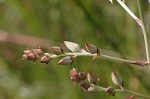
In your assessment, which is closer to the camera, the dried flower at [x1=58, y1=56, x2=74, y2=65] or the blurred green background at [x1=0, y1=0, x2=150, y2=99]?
the dried flower at [x1=58, y1=56, x2=74, y2=65]

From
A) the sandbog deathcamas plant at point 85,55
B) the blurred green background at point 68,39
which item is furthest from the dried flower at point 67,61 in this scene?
the blurred green background at point 68,39

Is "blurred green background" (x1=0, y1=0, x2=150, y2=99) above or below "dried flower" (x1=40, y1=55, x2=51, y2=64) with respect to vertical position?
below

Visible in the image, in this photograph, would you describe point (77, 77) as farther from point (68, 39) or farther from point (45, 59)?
point (68, 39)

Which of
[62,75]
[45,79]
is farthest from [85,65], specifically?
[45,79]

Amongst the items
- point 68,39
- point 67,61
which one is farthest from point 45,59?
point 68,39

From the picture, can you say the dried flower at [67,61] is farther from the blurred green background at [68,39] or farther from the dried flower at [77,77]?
the blurred green background at [68,39]

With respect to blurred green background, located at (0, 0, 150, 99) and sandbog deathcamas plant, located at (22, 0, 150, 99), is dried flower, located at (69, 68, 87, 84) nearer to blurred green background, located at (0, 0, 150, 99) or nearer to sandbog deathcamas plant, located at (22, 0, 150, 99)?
sandbog deathcamas plant, located at (22, 0, 150, 99)

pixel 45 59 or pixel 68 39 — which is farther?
pixel 68 39

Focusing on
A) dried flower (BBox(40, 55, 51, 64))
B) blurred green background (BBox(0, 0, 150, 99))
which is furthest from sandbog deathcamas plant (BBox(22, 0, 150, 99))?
blurred green background (BBox(0, 0, 150, 99))

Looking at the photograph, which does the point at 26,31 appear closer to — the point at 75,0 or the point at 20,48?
the point at 20,48
